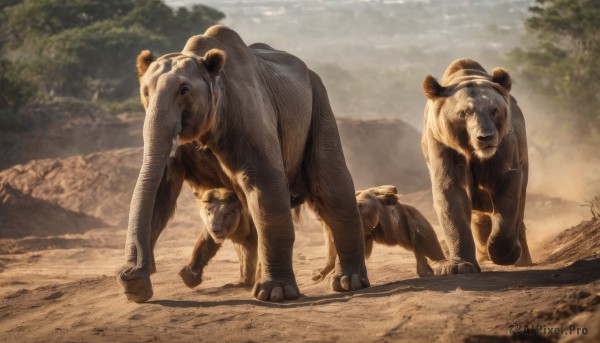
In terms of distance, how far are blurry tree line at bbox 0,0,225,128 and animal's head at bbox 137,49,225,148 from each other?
21.5 meters

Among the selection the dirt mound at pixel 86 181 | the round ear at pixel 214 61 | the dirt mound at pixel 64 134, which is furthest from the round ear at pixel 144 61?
the dirt mound at pixel 64 134

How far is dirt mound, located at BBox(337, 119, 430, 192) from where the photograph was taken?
2248cm

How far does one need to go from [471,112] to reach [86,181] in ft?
40.8

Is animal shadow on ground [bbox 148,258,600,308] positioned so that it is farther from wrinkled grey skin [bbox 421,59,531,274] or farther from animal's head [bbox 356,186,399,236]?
animal's head [bbox 356,186,399,236]

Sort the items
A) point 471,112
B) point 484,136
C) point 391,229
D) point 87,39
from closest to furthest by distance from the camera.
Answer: point 484,136 → point 471,112 → point 391,229 → point 87,39

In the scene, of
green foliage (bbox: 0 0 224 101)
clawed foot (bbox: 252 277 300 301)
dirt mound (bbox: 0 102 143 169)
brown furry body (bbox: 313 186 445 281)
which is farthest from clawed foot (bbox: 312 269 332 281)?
green foliage (bbox: 0 0 224 101)

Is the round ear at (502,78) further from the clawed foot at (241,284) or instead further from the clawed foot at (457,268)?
the clawed foot at (241,284)

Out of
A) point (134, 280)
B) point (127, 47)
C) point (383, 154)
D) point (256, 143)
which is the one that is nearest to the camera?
point (134, 280)

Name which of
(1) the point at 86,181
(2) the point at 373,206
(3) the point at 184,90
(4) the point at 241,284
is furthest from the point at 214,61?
(1) the point at 86,181

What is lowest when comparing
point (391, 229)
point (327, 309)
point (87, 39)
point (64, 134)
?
point (327, 309)

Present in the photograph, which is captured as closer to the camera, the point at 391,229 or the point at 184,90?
the point at 184,90

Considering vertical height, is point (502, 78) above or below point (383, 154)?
below

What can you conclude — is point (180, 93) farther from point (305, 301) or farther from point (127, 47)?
point (127, 47)

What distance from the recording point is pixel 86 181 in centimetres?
1967
